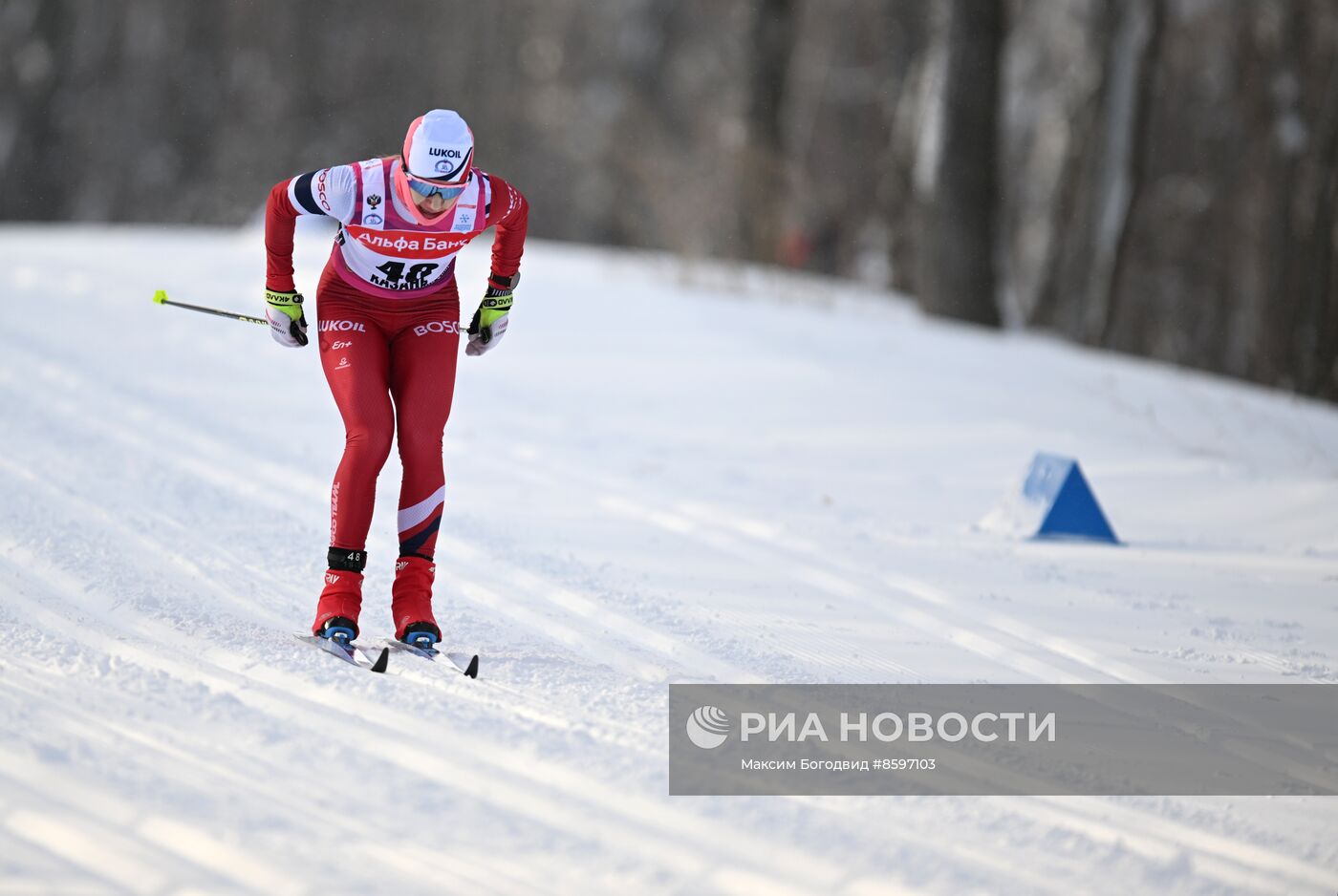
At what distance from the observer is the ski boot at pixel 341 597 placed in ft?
14.3

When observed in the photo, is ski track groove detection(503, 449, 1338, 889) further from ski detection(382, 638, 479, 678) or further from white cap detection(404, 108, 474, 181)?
white cap detection(404, 108, 474, 181)

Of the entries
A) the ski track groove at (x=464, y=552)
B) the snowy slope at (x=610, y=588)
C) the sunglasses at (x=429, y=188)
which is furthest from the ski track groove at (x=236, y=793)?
the sunglasses at (x=429, y=188)

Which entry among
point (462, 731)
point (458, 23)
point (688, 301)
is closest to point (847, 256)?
point (688, 301)

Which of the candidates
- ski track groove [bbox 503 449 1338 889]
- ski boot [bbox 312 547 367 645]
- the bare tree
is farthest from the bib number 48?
the bare tree

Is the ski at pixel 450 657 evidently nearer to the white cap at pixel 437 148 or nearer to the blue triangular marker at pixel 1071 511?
the white cap at pixel 437 148

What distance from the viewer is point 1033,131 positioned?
25.7m

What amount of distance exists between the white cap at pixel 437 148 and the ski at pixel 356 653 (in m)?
1.43

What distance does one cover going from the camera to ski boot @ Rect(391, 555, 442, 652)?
4438 mm

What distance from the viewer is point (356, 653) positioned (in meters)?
4.26

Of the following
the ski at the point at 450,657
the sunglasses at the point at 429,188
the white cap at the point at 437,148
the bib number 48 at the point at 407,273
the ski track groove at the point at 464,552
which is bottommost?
the ski track groove at the point at 464,552

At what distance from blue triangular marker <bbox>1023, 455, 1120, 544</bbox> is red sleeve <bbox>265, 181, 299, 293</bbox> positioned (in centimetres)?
345

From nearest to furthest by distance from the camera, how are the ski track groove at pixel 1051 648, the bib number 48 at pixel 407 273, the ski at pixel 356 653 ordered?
the ski track groove at pixel 1051 648 < the ski at pixel 356 653 < the bib number 48 at pixel 407 273
